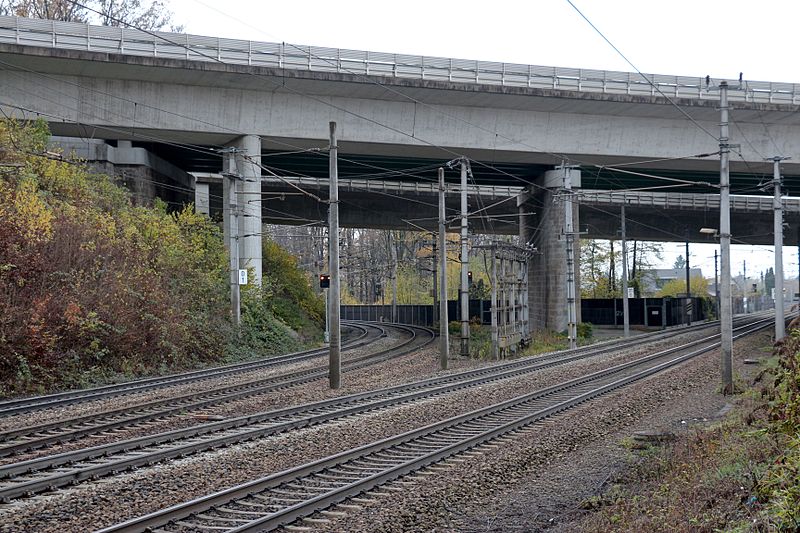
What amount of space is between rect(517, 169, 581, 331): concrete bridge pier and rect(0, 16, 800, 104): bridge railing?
5.74 metres

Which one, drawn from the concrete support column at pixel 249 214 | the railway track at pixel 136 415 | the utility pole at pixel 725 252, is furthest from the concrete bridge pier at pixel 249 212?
the utility pole at pixel 725 252

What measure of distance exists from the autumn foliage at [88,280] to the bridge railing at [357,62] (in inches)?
147

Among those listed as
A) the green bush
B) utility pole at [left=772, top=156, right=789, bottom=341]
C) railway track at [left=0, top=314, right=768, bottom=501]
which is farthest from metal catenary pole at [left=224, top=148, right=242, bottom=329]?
the green bush

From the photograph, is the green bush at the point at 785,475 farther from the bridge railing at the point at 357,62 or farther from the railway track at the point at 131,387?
the bridge railing at the point at 357,62

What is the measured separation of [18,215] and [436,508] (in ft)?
58.5

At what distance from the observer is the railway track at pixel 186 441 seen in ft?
33.4

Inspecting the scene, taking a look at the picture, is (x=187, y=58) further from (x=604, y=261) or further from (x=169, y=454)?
(x=604, y=261)

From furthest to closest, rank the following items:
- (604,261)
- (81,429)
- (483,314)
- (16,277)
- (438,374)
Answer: (604,261) < (483,314) < (438,374) < (16,277) < (81,429)

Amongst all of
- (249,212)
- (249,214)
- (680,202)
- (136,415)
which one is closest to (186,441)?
(136,415)

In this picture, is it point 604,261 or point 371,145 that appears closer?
point 371,145

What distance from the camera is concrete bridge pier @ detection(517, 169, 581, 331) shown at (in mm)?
42250

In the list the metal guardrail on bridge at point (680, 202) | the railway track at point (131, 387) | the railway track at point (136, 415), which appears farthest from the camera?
the metal guardrail on bridge at point (680, 202)

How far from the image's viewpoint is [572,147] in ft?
127

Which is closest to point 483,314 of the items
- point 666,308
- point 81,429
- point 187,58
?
point 666,308
